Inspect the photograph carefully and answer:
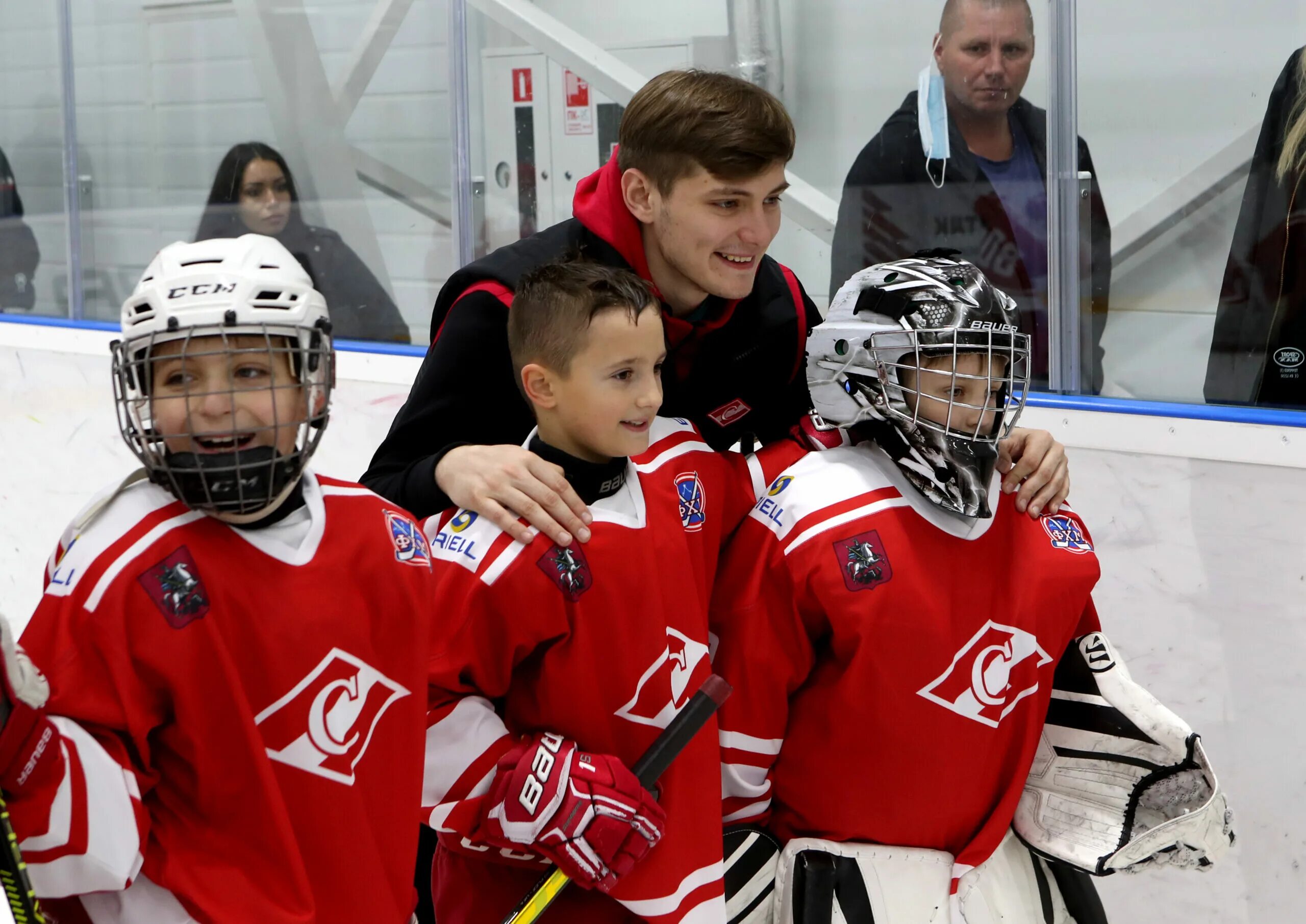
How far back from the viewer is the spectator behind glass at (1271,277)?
201 cm

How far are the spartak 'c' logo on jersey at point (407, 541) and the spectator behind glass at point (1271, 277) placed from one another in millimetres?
1411

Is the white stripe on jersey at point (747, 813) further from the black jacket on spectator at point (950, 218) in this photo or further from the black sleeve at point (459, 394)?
the black jacket on spectator at point (950, 218)

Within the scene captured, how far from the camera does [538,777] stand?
3.99 feet

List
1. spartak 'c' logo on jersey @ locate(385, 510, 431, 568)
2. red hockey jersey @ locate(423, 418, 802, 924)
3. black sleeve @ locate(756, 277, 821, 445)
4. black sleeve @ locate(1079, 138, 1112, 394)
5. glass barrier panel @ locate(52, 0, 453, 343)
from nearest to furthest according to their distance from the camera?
1. spartak 'c' logo on jersey @ locate(385, 510, 431, 568)
2. red hockey jersey @ locate(423, 418, 802, 924)
3. black sleeve @ locate(756, 277, 821, 445)
4. black sleeve @ locate(1079, 138, 1112, 394)
5. glass barrier panel @ locate(52, 0, 453, 343)

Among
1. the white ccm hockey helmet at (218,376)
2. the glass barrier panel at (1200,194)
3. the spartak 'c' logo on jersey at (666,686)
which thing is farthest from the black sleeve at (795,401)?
the glass barrier panel at (1200,194)

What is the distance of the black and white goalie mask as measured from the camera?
4.53 ft

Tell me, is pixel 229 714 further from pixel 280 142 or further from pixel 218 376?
pixel 280 142

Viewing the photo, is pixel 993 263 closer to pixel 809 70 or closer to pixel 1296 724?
pixel 809 70

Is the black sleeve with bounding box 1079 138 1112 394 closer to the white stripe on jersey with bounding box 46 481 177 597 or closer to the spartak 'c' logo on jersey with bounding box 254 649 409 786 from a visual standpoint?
the spartak 'c' logo on jersey with bounding box 254 649 409 786

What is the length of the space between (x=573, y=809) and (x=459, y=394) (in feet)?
1.62

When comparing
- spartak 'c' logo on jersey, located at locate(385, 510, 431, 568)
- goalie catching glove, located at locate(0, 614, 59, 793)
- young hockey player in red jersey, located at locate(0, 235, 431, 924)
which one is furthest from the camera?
spartak 'c' logo on jersey, located at locate(385, 510, 431, 568)

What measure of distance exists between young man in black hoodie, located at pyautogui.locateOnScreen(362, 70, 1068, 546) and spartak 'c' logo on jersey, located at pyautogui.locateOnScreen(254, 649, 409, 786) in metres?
0.31

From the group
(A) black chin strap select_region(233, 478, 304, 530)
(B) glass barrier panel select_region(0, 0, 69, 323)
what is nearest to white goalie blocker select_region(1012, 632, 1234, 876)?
(A) black chin strap select_region(233, 478, 304, 530)

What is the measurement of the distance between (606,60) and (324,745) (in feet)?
6.78
